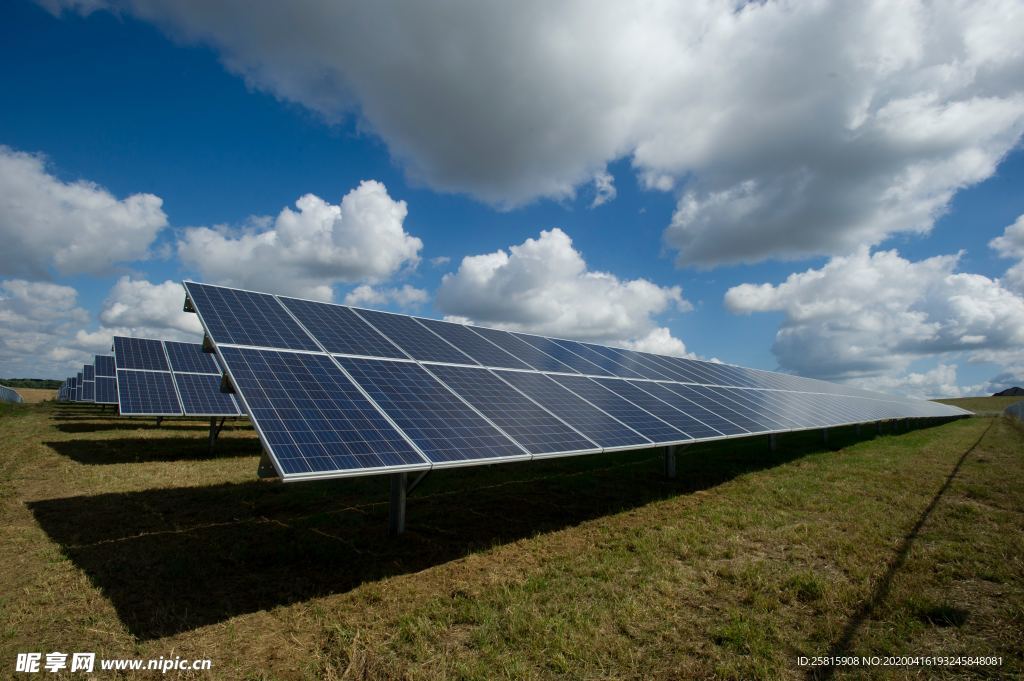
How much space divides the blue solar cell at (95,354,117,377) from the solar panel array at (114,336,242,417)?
24.8ft

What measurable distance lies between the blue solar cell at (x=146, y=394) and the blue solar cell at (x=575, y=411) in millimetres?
17011

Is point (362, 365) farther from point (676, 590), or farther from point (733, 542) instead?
point (733, 542)

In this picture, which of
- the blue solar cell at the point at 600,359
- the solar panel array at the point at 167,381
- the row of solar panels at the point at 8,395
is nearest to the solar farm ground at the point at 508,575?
the blue solar cell at the point at 600,359

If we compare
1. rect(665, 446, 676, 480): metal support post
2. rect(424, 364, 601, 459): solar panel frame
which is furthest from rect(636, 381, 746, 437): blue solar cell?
rect(424, 364, 601, 459): solar panel frame

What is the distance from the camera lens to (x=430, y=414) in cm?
984

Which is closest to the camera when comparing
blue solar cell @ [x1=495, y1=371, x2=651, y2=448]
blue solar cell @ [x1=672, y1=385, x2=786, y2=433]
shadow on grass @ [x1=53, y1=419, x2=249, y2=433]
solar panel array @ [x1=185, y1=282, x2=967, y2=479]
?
solar panel array @ [x1=185, y1=282, x2=967, y2=479]

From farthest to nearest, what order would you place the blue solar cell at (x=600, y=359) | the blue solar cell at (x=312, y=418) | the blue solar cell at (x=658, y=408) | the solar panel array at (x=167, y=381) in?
the solar panel array at (x=167, y=381), the blue solar cell at (x=600, y=359), the blue solar cell at (x=658, y=408), the blue solar cell at (x=312, y=418)

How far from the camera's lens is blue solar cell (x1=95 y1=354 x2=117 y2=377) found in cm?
3644

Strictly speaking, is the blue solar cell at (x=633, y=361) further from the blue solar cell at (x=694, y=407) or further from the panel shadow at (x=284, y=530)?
the panel shadow at (x=284, y=530)

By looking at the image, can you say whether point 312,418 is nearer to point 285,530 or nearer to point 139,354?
point 285,530

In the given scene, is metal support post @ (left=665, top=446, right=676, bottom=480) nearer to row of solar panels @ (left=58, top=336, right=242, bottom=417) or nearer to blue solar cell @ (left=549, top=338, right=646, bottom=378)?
blue solar cell @ (left=549, top=338, right=646, bottom=378)

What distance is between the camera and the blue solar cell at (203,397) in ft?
72.2

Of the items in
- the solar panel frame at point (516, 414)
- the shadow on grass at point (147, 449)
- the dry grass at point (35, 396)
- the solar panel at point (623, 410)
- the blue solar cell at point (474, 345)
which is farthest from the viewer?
the dry grass at point (35, 396)

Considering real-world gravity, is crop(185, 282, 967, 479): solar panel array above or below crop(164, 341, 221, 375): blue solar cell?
below
